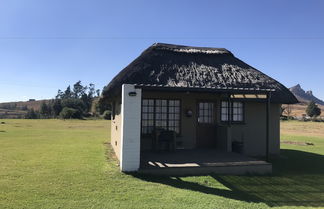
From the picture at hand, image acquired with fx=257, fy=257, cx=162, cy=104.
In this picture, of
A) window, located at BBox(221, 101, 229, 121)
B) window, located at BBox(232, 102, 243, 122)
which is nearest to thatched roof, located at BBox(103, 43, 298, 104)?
window, located at BBox(232, 102, 243, 122)

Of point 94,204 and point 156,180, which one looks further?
point 156,180

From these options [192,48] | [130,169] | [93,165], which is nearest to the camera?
[130,169]

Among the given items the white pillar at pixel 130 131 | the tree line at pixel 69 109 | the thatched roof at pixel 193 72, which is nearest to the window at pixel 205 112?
the thatched roof at pixel 193 72

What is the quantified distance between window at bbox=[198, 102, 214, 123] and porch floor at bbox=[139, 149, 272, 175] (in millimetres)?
2492

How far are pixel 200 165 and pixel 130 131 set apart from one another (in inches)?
89.0

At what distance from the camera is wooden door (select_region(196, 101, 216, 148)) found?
11031 millimetres

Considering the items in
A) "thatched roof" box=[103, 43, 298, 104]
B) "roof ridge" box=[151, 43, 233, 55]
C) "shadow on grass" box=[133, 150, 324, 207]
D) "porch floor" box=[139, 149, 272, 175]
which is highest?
"roof ridge" box=[151, 43, 233, 55]

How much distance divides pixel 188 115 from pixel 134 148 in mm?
3880

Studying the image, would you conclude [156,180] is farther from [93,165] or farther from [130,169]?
[93,165]

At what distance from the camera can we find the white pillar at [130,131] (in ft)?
24.0

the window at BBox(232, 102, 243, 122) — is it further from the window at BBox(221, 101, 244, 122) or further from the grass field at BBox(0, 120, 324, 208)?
the grass field at BBox(0, 120, 324, 208)

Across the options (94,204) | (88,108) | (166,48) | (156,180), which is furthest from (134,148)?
(88,108)

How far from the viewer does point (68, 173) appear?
7387mm

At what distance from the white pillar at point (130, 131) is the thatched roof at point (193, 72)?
3.93ft
